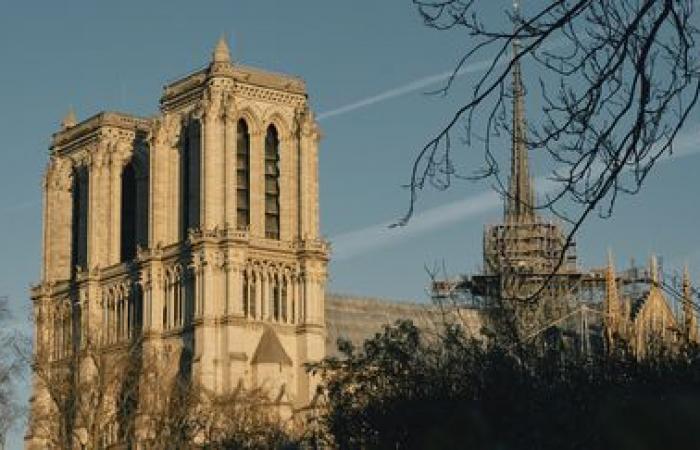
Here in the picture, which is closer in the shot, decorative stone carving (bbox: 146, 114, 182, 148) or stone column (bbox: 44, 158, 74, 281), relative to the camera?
decorative stone carving (bbox: 146, 114, 182, 148)

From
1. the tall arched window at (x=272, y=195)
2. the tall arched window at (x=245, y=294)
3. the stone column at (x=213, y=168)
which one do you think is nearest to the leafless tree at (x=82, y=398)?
the tall arched window at (x=245, y=294)

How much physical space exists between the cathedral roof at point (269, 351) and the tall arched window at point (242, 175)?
6815mm

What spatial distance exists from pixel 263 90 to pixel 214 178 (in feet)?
22.8

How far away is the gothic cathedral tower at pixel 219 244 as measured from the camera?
84.8 metres

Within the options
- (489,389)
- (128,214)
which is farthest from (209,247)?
(489,389)

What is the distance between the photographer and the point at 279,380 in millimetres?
85375

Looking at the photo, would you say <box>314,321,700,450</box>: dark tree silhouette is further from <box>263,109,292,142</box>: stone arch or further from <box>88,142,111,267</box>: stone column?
<box>88,142,111,267</box>: stone column

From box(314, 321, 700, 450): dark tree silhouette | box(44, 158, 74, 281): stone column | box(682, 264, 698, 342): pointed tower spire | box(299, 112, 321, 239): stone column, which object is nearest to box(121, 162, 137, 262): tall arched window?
box(44, 158, 74, 281): stone column

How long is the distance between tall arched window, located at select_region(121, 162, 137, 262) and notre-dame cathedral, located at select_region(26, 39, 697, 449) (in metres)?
0.11

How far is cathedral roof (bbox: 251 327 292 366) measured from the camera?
279ft

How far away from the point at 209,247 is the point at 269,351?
705 cm

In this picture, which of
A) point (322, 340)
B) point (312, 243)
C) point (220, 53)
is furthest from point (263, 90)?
point (322, 340)

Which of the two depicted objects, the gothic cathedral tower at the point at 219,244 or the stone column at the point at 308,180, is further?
the stone column at the point at 308,180

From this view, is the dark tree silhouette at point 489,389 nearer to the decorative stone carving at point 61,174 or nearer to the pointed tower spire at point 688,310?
the pointed tower spire at point 688,310
